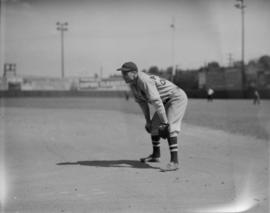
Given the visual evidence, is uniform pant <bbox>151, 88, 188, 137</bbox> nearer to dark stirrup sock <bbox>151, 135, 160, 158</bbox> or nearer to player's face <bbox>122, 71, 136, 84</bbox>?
dark stirrup sock <bbox>151, 135, 160, 158</bbox>

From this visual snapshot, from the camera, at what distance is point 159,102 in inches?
258

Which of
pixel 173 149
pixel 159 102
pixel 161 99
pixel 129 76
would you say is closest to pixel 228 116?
pixel 161 99

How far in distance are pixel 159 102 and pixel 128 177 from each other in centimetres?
122

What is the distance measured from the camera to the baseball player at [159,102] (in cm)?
655

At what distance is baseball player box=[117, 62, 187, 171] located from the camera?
6.55 meters

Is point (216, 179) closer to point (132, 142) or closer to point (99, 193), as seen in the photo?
point (99, 193)

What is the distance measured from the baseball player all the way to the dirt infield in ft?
1.32

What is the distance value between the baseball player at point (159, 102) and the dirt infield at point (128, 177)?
1.32 feet

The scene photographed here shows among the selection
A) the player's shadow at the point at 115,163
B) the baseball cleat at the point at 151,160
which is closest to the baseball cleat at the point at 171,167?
the player's shadow at the point at 115,163

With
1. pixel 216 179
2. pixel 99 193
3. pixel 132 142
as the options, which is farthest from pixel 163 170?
pixel 132 142

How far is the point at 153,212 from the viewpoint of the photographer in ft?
14.8

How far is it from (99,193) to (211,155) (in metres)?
3.40

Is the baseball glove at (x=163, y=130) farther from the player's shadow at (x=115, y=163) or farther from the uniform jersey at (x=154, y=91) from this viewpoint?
the player's shadow at (x=115, y=163)

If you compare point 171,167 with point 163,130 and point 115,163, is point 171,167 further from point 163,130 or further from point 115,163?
point 115,163
